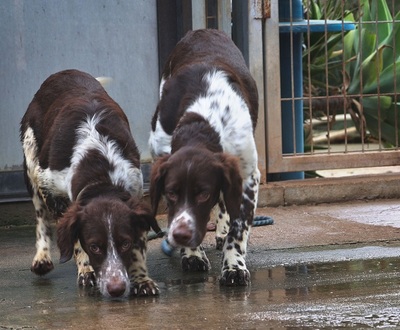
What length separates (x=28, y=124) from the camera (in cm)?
646

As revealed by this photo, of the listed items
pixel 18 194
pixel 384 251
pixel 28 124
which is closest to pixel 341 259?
pixel 384 251

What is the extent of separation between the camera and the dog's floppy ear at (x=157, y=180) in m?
5.18

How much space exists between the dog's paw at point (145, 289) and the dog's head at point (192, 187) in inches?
13.2

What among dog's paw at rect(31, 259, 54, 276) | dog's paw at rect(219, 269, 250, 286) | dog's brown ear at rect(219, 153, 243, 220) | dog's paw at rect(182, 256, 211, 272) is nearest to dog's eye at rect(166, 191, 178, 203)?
dog's brown ear at rect(219, 153, 243, 220)

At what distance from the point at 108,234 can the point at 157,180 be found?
0.38 meters

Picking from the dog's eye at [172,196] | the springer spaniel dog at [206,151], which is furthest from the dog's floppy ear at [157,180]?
the dog's eye at [172,196]

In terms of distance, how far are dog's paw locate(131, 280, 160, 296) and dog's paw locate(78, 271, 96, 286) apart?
0.34 m

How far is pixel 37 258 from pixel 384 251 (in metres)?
2.02

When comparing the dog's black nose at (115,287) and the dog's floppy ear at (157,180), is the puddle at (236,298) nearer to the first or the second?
the dog's black nose at (115,287)

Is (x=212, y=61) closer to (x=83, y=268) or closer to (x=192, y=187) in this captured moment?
(x=192, y=187)

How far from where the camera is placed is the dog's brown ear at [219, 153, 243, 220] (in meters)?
5.23

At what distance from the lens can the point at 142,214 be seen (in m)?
5.17

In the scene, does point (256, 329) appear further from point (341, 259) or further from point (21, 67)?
point (21, 67)

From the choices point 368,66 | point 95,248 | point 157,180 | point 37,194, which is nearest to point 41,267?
point 37,194
